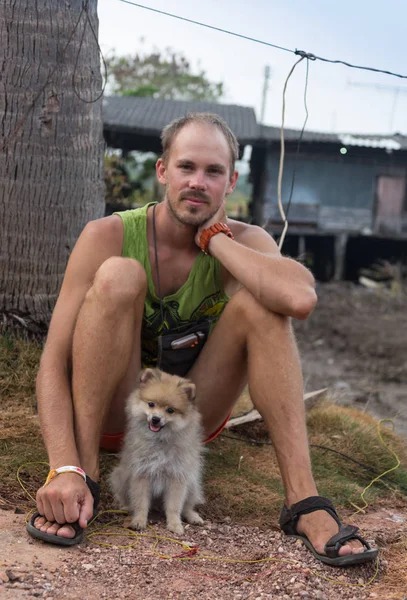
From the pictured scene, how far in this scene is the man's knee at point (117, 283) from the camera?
123 inches

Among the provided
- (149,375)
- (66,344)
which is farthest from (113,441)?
(66,344)

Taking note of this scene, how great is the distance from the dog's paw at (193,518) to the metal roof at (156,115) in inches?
543

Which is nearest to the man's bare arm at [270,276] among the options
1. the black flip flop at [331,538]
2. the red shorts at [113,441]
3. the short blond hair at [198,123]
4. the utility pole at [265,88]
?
the short blond hair at [198,123]

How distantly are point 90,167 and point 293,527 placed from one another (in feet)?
8.49

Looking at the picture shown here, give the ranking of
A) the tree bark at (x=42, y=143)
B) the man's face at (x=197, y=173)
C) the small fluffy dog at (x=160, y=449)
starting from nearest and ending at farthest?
the small fluffy dog at (x=160, y=449) → the man's face at (x=197, y=173) → the tree bark at (x=42, y=143)

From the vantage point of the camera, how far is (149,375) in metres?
3.39

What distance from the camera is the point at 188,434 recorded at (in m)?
3.46

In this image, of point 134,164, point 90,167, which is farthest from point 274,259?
point 134,164

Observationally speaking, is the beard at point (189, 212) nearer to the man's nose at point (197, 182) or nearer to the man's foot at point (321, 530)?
the man's nose at point (197, 182)

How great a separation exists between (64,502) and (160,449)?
1.99 ft

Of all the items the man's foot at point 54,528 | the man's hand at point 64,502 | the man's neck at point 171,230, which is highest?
the man's neck at point 171,230

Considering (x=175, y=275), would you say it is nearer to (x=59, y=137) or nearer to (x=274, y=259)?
(x=274, y=259)

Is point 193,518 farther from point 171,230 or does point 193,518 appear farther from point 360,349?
point 360,349

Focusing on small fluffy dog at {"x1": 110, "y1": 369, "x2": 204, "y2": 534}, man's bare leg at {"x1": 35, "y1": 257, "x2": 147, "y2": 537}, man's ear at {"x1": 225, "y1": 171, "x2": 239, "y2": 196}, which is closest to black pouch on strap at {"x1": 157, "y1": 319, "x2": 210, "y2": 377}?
small fluffy dog at {"x1": 110, "y1": 369, "x2": 204, "y2": 534}
